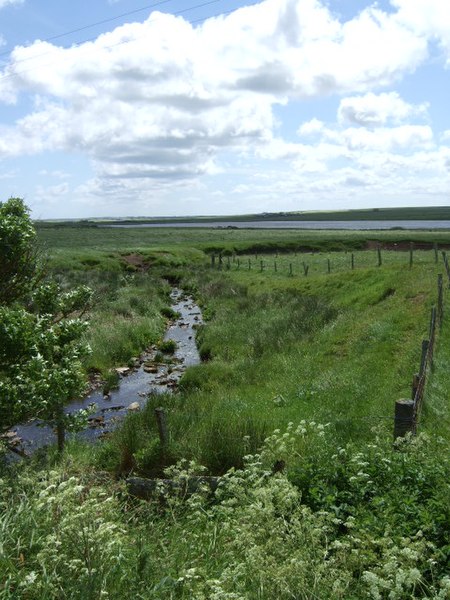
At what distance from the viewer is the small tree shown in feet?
24.8

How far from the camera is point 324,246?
79.9 metres

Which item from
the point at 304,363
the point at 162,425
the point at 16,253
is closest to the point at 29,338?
the point at 16,253

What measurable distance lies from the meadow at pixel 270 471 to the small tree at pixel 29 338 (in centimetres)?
88

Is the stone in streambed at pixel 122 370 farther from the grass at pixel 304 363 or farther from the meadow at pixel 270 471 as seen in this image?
the grass at pixel 304 363

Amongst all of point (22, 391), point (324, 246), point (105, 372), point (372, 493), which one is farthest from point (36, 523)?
point (324, 246)

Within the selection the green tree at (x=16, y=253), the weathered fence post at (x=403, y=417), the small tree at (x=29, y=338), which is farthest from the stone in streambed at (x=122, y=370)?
the weathered fence post at (x=403, y=417)

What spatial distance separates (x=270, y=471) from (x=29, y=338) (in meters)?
3.82

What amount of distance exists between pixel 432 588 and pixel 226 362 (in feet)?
51.6

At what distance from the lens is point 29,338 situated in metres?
7.82

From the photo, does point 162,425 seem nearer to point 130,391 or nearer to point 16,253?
point 16,253

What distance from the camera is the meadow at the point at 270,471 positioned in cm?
489

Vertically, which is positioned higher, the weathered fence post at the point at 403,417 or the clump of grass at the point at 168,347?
the weathered fence post at the point at 403,417

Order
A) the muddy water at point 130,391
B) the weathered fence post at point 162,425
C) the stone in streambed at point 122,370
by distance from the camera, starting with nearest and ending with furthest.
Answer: the weathered fence post at point 162,425 < the muddy water at point 130,391 < the stone in streambed at point 122,370

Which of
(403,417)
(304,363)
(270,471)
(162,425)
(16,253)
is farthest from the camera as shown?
(304,363)
